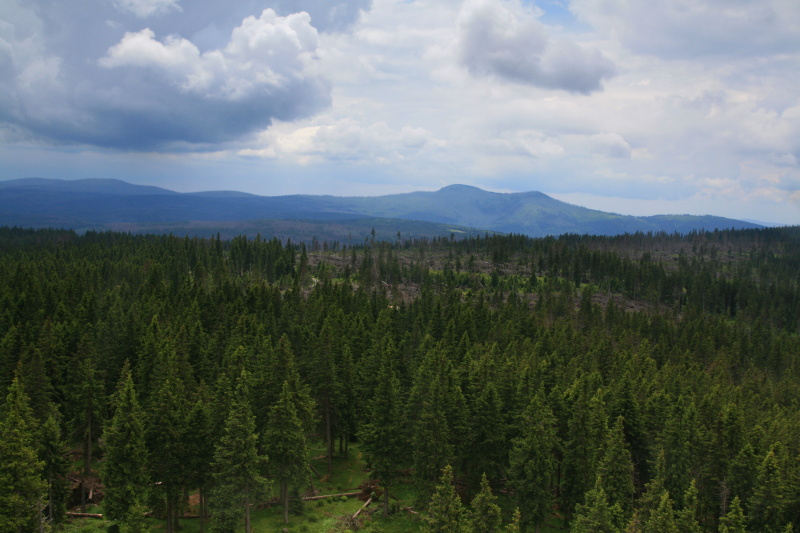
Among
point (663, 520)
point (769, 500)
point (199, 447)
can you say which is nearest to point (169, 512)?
point (199, 447)

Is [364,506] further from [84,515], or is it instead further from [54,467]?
[54,467]

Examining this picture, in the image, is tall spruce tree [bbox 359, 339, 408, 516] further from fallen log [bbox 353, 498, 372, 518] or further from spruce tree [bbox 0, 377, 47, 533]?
spruce tree [bbox 0, 377, 47, 533]

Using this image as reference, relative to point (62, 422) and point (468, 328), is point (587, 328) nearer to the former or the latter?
point (468, 328)

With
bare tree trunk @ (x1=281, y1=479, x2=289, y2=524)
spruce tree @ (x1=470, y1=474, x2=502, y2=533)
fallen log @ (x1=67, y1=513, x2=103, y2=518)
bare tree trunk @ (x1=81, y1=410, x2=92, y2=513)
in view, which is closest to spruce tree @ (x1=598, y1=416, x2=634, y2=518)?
spruce tree @ (x1=470, y1=474, x2=502, y2=533)

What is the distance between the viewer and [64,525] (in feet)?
119

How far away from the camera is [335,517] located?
134 ft

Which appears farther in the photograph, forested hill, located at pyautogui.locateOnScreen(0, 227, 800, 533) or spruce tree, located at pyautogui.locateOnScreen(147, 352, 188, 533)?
spruce tree, located at pyautogui.locateOnScreen(147, 352, 188, 533)

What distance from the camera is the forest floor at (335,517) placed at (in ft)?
124

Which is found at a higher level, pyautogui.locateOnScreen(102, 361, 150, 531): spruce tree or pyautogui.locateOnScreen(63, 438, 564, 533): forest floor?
pyautogui.locateOnScreen(102, 361, 150, 531): spruce tree

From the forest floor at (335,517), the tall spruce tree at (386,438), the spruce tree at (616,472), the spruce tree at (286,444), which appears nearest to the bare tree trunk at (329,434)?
the forest floor at (335,517)

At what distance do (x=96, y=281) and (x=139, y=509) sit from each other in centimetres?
8844

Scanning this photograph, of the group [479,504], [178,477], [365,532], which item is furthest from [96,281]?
[479,504]

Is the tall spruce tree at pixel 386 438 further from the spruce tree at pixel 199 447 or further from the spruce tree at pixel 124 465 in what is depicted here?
the spruce tree at pixel 124 465

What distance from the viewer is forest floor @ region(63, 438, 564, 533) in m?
37.9
